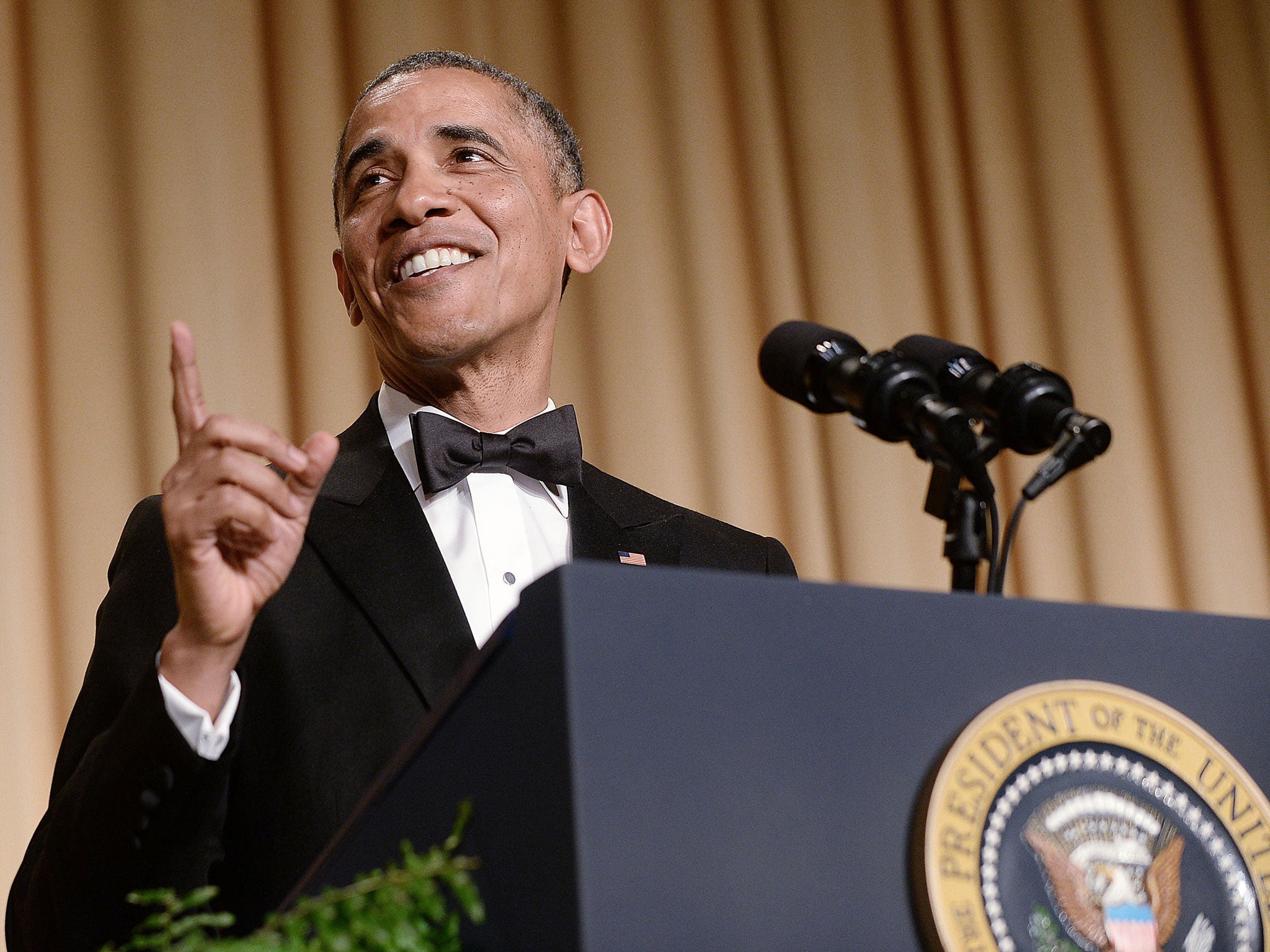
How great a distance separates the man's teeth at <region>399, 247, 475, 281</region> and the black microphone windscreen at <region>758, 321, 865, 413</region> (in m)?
0.73

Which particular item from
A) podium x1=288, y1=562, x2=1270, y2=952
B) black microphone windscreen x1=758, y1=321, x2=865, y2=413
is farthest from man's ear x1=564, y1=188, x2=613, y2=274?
podium x1=288, y1=562, x2=1270, y2=952

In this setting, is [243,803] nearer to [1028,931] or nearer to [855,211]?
[1028,931]

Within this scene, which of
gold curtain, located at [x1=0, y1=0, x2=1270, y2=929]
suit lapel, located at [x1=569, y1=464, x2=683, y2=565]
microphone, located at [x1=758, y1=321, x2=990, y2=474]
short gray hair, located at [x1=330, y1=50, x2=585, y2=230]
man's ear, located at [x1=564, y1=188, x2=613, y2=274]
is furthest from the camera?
gold curtain, located at [x1=0, y1=0, x2=1270, y2=929]

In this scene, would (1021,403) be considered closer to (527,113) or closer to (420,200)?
(420,200)

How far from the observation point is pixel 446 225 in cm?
Result: 174

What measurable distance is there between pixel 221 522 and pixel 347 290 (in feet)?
3.21

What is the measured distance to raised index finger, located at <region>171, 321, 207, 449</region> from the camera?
3.46 feet

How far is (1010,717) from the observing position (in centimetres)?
74

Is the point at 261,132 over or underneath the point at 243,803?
over

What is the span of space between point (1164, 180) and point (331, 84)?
1678 mm

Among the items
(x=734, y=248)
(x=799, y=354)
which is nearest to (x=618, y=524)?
(x=799, y=354)

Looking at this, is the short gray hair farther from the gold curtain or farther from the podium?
the podium

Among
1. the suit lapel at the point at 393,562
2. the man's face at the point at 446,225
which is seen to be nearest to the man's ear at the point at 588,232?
the man's face at the point at 446,225

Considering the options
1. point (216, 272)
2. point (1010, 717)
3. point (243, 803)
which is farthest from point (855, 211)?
point (1010, 717)
